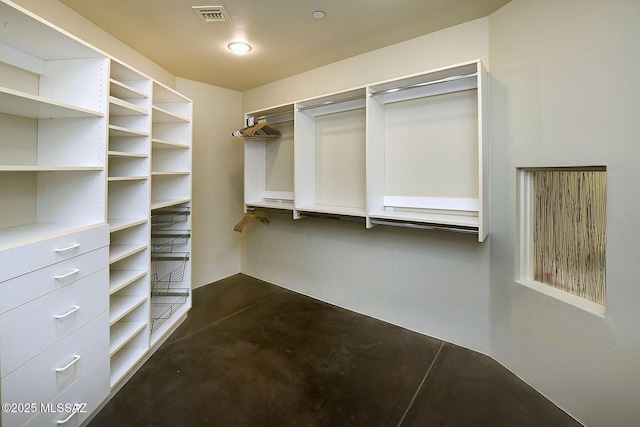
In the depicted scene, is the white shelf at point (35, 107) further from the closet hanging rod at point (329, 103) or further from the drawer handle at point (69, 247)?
the closet hanging rod at point (329, 103)

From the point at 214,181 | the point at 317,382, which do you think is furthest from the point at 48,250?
the point at 214,181

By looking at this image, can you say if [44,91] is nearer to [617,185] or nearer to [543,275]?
[617,185]

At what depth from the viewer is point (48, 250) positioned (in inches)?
56.5

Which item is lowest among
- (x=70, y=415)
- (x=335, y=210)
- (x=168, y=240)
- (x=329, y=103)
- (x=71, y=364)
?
(x=70, y=415)

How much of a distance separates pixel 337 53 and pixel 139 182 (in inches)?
87.2

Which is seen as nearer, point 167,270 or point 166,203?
point 166,203

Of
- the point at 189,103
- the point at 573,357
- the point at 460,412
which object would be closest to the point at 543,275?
the point at 573,357

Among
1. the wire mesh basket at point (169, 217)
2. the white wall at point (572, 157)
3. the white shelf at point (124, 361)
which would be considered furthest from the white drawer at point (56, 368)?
the white wall at point (572, 157)

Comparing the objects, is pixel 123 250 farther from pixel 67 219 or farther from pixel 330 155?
pixel 330 155

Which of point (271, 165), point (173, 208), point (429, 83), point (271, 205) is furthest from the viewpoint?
point (271, 165)

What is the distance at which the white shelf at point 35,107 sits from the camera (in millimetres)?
1344

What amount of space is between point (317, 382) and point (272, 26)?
2.81m

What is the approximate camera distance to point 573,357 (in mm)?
1755

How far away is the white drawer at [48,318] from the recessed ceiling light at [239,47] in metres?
2.22
